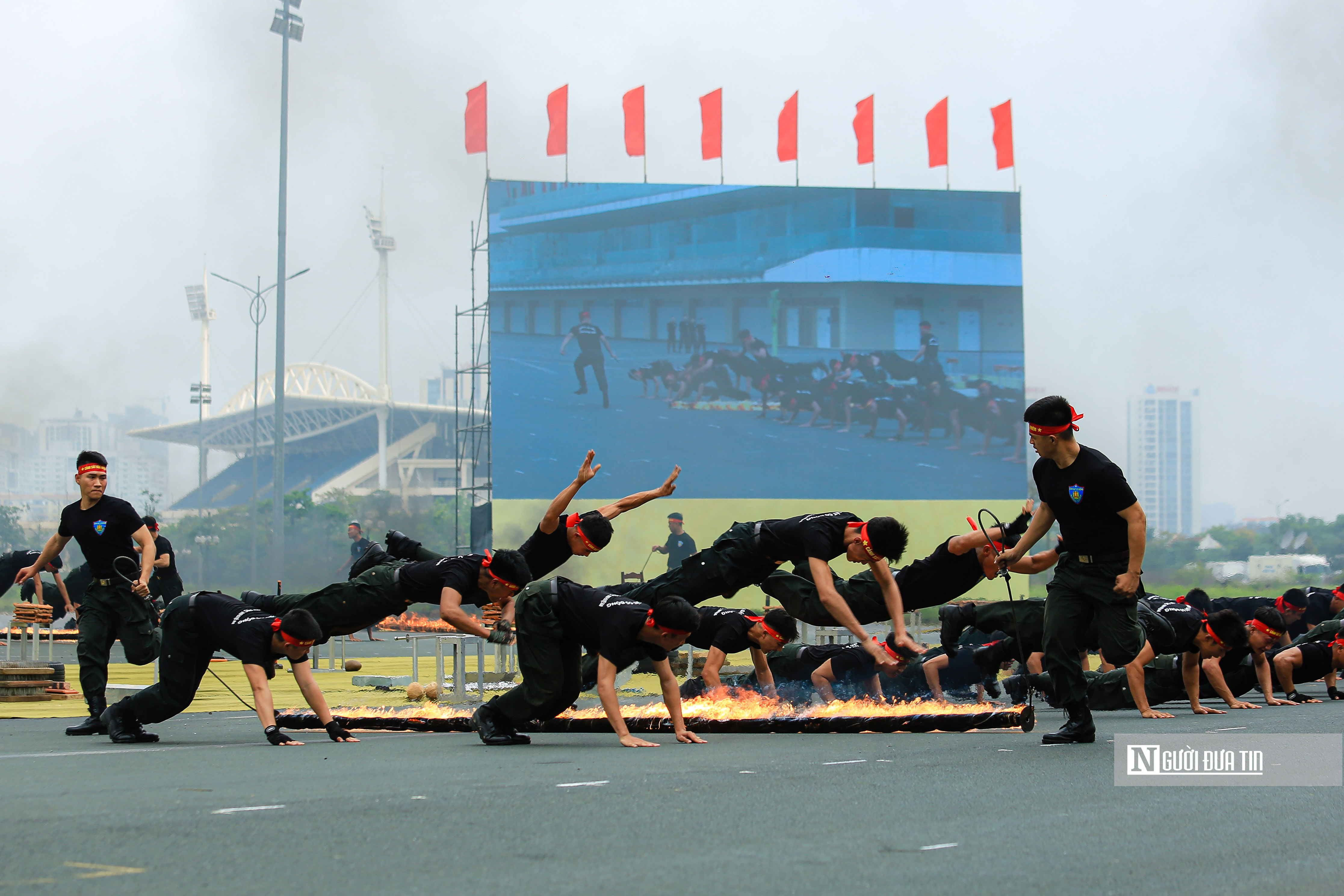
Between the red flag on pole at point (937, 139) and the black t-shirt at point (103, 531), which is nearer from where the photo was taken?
the black t-shirt at point (103, 531)

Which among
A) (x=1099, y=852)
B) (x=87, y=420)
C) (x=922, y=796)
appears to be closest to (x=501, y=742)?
(x=922, y=796)

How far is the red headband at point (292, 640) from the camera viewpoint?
724 cm

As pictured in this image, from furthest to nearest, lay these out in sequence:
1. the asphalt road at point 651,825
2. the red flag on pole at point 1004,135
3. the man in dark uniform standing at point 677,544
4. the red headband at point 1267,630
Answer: the red flag on pole at point 1004,135 → the man in dark uniform standing at point 677,544 → the red headband at point 1267,630 → the asphalt road at point 651,825

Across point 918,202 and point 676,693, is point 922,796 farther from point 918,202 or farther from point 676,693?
point 918,202

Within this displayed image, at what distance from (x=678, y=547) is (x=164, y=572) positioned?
1118 centimetres

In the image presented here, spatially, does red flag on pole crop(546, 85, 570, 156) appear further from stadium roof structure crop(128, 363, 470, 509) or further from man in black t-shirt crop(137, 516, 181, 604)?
stadium roof structure crop(128, 363, 470, 509)

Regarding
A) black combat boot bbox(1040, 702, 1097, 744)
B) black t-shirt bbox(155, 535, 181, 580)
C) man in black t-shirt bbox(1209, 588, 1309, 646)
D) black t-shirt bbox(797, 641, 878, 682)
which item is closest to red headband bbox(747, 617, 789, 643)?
black t-shirt bbox(797, 641, 878, 682)

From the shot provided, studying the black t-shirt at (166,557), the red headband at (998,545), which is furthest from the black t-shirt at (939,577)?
the black t-shirt at (166,557)

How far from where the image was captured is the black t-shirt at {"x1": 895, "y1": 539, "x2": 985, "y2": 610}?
902cm

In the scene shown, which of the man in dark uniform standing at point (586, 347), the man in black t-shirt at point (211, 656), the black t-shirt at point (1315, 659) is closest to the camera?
the man in black t-shirt at point (211, 656)

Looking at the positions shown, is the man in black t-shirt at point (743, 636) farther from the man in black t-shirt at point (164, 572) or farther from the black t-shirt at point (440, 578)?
the man in black t-shirt at point (164, 572)

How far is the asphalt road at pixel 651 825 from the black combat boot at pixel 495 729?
781 millimetres

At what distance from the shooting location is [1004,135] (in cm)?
3869

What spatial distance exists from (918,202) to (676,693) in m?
29.5
